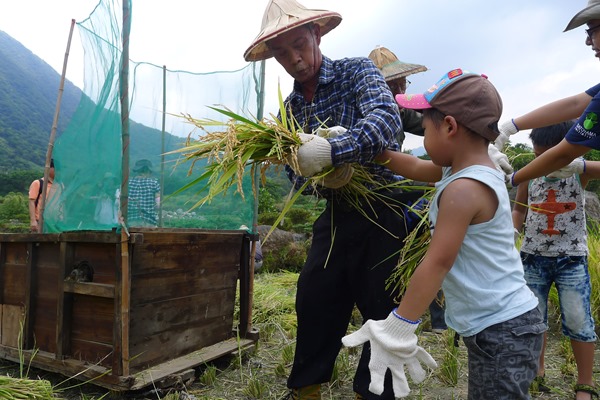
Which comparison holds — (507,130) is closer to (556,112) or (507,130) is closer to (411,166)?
(556,112)

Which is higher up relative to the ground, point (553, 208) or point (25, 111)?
point (25, 111)

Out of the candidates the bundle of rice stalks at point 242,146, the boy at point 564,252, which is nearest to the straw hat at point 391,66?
the boy at point 564,252

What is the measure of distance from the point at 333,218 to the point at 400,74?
4.54 ft

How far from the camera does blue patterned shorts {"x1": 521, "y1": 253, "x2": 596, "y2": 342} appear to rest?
8.61 ft

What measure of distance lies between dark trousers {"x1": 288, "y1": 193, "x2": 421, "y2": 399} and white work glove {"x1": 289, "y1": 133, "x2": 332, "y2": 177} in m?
0.46

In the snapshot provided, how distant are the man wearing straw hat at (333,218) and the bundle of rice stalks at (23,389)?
1246 millimetres

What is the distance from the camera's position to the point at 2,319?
3.45m

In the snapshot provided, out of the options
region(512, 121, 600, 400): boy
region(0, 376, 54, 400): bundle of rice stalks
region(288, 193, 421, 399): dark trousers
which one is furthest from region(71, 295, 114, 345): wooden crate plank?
region(512, 121, 600, 400): boy

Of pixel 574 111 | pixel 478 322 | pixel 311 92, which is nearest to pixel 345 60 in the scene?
pixel 311 92

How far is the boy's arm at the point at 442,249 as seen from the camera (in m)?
1.33

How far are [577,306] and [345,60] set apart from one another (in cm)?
193

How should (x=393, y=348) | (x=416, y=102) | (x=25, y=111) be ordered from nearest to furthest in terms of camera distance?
(x=393, y=348) < (x=416, y=102) < (x=25, y=111)

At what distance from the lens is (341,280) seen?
2275 mm

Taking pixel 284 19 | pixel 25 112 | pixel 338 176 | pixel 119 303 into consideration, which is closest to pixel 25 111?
pixel 25 112
